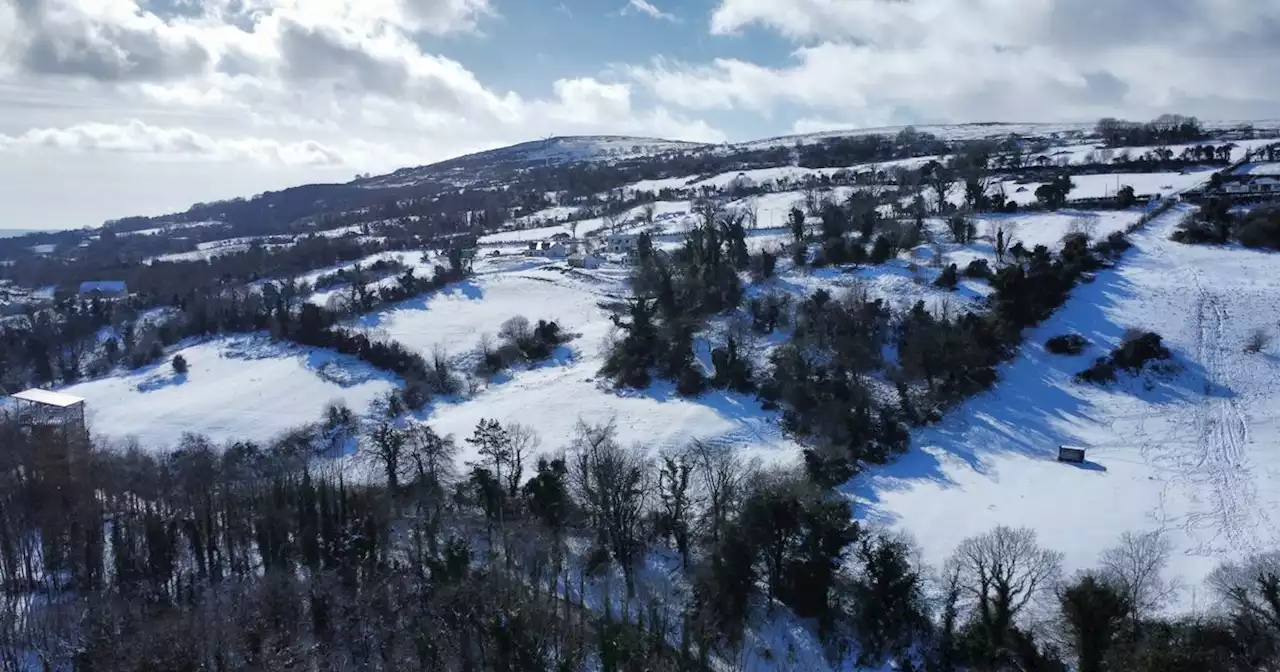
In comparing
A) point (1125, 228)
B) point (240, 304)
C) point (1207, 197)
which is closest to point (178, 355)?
point (240, 304)

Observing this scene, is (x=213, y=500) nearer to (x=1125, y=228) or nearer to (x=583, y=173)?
(x=1125, y=228)

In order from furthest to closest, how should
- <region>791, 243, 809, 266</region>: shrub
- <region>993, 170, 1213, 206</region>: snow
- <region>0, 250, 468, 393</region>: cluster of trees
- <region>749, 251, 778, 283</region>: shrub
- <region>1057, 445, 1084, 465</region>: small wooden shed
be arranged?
<region>993, 170, 1213, 206</region>: snow
<region>0, 250, 468, 393</region>: cluster of trees
<region>791, 243, 809, 266</region>: shrub
<region>749, 251, 778, 283</region>: shrub
<region>1057, 445, 1084, 465</region>: small wooden shed

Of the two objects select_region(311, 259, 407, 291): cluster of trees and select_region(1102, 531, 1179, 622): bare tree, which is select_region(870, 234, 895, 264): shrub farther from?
select_region(311, 259, 407, 291): cluster of trees

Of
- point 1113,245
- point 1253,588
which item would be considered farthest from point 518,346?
point 1253,588

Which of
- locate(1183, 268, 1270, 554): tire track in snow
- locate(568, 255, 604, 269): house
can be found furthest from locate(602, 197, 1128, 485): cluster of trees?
locate(568, 255, 604, 269): house

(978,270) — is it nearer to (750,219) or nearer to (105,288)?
(750,219)

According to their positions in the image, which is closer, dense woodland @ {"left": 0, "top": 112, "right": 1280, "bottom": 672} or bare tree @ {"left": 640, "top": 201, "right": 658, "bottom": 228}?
dense woodland @ {"left": 0, "top": 112, "right": 1280, "bottom": 672}
